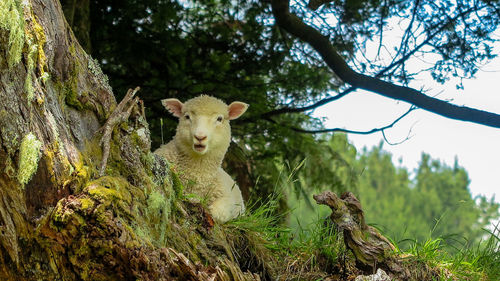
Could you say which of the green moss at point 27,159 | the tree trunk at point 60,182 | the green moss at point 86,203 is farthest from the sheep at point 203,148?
the green moss at point 27,159

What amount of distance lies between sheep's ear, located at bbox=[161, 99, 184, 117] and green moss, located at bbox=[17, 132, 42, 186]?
2.99 metres

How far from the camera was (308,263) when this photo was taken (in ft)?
14.7

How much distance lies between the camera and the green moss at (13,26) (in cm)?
278

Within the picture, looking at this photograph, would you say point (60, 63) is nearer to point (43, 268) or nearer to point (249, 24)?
point (43, 268)

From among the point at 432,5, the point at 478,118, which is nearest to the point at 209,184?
the point at 478,118

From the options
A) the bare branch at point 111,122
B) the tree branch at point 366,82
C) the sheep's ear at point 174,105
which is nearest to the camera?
the bare branch at point 111,122

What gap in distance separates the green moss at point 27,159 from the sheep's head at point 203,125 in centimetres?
253

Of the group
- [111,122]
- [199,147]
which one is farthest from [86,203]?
[199,147]

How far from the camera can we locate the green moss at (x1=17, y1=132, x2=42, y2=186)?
2816mm

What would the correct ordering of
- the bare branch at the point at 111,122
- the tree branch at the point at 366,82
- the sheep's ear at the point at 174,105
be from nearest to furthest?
the bare branch at the point at 111,122 → the tree branch at the point at 366,82 → the sheep's ear at the point at 174,105

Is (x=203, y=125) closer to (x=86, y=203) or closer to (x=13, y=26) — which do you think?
(x=86, y=203)

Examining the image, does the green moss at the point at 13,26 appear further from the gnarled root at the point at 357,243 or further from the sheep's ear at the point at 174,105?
the sheep's ear at the point at 174,105

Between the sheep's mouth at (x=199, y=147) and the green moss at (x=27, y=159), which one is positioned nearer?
the green moss at (x=27, y=159)

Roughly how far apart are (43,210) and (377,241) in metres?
2.86
